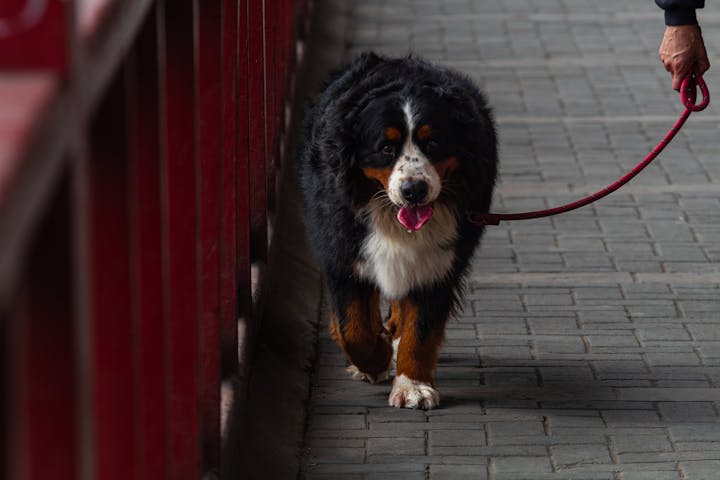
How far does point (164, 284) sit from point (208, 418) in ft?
3.94

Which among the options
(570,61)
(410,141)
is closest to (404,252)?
(410,141)

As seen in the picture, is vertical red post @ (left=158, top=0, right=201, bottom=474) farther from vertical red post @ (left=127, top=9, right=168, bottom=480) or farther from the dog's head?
the dog's head

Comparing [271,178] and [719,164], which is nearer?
[271,178]

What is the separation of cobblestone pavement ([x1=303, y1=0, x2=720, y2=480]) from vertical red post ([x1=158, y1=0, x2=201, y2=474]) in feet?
4.09

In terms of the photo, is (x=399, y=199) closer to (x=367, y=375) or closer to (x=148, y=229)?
(x=367, y=375)

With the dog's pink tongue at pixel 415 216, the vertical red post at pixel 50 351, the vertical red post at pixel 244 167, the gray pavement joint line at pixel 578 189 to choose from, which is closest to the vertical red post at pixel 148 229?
the vertical red post at pixel 50 351

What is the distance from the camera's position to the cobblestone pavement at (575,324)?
14.6 ft

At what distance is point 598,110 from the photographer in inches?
353

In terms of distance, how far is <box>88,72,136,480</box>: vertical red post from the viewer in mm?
2090

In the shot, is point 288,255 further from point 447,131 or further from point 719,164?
point 719,164

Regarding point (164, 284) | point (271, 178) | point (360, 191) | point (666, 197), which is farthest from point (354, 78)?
point (666, 197)

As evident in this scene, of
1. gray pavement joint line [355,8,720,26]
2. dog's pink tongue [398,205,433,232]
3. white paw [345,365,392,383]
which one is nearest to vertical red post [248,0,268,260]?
white paw [345,365,392,383]

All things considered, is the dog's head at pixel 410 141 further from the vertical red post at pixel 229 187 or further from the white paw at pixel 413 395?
the white paw at pixel 413 395

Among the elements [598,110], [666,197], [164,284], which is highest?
[164,284]
